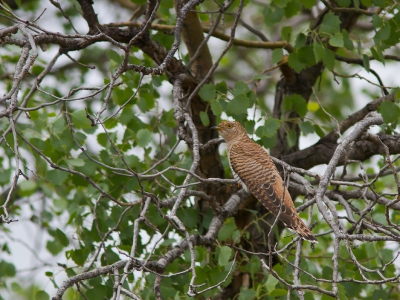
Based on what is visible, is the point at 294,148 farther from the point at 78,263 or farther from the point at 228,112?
the point at 78,263

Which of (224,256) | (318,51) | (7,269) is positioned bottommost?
(224,256)

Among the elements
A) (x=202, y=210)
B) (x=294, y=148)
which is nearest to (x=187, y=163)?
(x=202, y=210)

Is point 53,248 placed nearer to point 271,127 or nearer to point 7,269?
point 7,269

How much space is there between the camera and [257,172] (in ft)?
15.3

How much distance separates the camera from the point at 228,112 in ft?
13.2

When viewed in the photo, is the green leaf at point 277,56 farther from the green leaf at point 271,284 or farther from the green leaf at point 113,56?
the green leaf at point 271,284

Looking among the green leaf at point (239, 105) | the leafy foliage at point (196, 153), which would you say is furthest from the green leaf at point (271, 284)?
the green leaf at point (239, 105)

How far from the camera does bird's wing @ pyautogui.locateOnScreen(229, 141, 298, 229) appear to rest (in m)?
4.26

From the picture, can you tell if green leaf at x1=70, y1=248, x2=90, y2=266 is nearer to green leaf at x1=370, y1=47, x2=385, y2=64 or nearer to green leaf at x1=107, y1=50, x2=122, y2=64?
green leaf at x1=107, y1=50, x2=122, y2=64

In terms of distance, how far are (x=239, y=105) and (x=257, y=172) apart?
2.84 ft

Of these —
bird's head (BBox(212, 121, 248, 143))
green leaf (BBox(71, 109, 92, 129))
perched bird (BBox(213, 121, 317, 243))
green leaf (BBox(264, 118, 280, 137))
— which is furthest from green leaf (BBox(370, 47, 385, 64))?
green leaf (BBox(71, 109, 92, 129))

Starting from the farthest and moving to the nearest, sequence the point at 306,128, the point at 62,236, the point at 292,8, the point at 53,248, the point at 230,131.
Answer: the point at 230,131
the point at 53,248
the point at 292,8
the point at 306,128
the point at 62,236

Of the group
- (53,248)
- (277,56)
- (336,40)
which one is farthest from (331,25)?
(53,248)

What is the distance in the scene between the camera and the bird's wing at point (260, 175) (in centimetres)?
426
